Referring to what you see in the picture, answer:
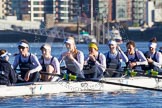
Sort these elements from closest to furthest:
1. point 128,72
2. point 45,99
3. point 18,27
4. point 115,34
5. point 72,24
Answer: point 45,99 → point 128,72 → point 115,34 → point 18,27 → point 72,24

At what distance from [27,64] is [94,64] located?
7.89ft

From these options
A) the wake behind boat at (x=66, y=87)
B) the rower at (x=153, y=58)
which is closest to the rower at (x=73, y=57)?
Answer: the wake behind boat at (x=66, y=87)

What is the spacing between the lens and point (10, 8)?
6555 inches

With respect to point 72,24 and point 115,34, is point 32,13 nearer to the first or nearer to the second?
point 72,24

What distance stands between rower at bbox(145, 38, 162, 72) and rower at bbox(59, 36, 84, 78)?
336 cm

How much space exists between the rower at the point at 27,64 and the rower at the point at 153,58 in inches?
193

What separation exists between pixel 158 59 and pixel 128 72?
1.92 metres

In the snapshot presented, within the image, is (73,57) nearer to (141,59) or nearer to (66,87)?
(66,87)

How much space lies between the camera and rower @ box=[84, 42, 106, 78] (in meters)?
27.5

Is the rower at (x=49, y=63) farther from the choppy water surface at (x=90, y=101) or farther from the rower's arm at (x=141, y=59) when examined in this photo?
the rower's arm at (x=141, y=59)

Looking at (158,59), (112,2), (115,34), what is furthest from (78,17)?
(158,59)

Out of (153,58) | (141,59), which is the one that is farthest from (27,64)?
(153,58)

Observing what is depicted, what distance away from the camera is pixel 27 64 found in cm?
2605

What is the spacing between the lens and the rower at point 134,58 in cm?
2898
